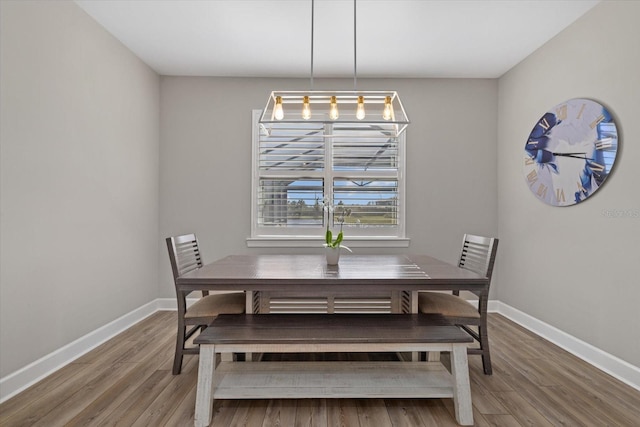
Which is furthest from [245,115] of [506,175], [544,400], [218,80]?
[544,400]

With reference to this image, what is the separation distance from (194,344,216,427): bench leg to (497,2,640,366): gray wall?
2597mm

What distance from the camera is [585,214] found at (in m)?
2.81

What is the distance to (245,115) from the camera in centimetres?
407

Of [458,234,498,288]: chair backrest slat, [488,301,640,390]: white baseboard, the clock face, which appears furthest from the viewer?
the clock face

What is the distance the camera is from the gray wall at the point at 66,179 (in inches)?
86.5

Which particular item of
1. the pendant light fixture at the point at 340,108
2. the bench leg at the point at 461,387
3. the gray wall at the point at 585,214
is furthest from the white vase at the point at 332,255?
the gray wall at the point at 585,214

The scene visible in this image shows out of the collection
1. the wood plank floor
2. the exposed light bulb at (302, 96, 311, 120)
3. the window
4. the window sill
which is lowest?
the wood plank floor

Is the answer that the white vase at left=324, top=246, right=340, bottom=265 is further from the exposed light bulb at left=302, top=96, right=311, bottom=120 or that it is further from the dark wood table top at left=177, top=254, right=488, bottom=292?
the exposed light bulb at left=302, top=96, right=311, bottom=120

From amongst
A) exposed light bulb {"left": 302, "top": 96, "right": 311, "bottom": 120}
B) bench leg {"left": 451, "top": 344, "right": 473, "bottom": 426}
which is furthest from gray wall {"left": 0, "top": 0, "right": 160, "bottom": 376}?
→ bench leg {"left": 451, "top": 344, "right": 473, "bottom": 426}

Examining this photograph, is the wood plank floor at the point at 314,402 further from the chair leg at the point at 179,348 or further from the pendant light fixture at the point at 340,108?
the pendant light fixture at the point at 340,108

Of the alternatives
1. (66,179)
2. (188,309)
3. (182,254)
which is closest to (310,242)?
(182,254)

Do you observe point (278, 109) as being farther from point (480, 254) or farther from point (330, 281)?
point (480, 254)

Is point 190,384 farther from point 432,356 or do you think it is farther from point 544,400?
point 544,400

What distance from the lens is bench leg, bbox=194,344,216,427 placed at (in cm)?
185
